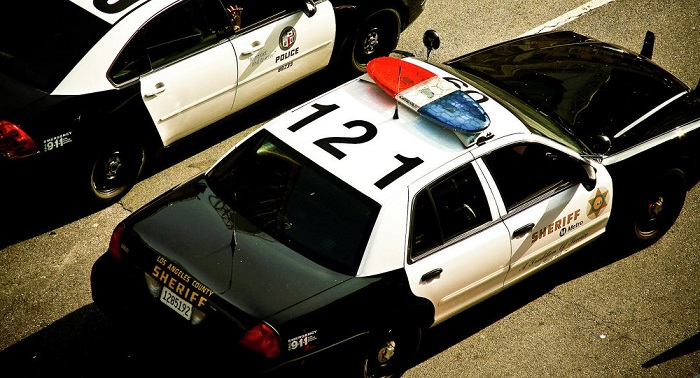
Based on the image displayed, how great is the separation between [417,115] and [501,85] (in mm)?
1619

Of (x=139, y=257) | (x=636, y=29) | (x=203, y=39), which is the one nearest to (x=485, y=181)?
(x=139, y=257)

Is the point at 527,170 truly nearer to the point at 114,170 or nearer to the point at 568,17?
the point at 114,170

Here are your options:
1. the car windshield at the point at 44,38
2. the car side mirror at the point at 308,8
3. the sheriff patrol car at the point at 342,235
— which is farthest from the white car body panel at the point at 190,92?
the sheriff patrol car at the point at 342,235

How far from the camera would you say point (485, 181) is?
5.97 meters

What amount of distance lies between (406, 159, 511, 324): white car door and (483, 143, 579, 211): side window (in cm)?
17

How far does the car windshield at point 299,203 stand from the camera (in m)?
5.49

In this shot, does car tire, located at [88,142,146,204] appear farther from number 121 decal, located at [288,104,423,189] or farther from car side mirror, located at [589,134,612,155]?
car side mirror, located at [589,134,612,155]

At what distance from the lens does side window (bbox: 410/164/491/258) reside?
5660 millimetres

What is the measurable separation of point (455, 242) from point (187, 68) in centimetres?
291

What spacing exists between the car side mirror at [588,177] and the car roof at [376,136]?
1.84ft

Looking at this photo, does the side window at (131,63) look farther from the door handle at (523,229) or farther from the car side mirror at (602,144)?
the car side mirror at (602,144)

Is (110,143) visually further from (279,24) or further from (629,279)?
(629,279)

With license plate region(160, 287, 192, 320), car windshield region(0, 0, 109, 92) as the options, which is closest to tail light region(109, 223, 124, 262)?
license plate region(160, 287, 192, 320)

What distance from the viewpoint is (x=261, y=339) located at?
5043 mm
